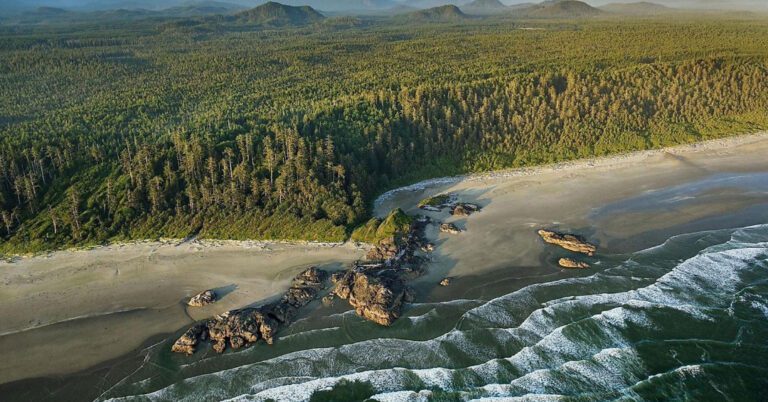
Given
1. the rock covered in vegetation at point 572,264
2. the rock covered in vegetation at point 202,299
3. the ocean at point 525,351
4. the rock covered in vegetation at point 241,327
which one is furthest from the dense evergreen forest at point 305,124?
the rock covered in vegetation at point 572,264

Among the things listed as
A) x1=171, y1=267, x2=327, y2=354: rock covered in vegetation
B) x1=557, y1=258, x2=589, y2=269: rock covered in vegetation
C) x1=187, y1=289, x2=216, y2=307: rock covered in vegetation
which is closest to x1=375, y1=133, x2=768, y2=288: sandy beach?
x1=557, y1=258, x2=589, y2=269: rock covered in vegetation

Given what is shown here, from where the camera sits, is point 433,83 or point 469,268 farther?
point 433,83

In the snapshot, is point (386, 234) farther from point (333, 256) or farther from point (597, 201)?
Answer: point (597, 201)

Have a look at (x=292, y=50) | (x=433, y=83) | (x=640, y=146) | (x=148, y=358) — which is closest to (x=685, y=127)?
(x=640, y=146)

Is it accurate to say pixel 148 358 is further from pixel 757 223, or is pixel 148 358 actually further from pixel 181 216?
pixel 757 223

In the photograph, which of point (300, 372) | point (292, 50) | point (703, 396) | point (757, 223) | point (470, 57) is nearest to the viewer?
point (703, 396)

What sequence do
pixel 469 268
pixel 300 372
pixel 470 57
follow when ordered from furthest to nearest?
pixel 470 57
pixel 469 268
pixel 300 372

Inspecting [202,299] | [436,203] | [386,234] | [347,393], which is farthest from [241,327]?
[436,203]

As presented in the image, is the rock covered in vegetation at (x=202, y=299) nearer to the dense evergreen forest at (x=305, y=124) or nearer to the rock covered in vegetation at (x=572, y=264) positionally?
the dense evergreen forest at (x=305, y=124)
